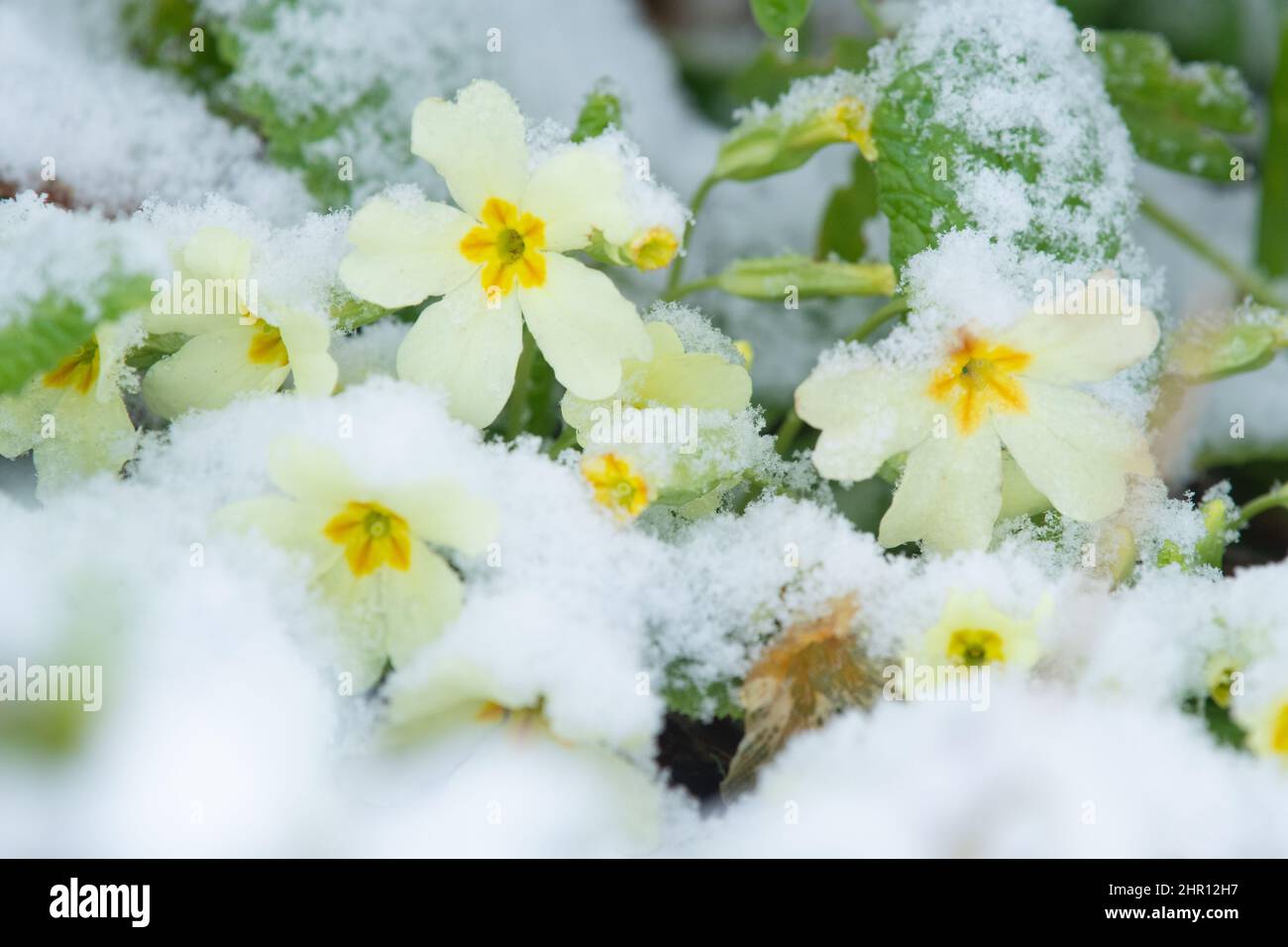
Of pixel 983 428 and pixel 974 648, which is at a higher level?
pixel 983 428

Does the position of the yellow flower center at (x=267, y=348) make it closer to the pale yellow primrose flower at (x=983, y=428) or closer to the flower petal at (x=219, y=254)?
the flower petal at (x=219, y=254)

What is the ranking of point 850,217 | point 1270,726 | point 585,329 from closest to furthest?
point 1270,726, point 585,329, point 850,217

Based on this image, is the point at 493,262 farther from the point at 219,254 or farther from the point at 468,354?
the point at 219,254

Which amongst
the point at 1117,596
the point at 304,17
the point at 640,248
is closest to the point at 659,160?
the point at 304,17

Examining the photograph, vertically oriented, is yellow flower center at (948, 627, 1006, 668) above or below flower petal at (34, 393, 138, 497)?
below

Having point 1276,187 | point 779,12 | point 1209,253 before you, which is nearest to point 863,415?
point 779,12

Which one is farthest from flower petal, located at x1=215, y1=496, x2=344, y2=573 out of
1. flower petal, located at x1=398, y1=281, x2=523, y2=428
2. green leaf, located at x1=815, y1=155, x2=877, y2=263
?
green leaf, located at x1=815, y1=155, x2=877, y2=263

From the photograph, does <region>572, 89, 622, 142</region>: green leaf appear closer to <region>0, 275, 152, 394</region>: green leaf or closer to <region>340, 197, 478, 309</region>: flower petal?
<region>340, 197, 478, 309</region>: flower petal

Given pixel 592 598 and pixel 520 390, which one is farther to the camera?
pixel 520 390
